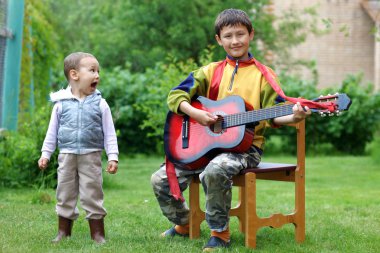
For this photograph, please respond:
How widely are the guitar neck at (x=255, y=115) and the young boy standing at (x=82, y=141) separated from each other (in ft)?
2.58

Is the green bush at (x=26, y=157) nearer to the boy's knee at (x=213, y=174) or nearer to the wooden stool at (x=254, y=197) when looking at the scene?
the wooden stool at (x=254, y=197)

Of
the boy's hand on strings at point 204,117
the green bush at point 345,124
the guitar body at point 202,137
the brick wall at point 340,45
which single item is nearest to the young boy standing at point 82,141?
the guitar body at point 202,137

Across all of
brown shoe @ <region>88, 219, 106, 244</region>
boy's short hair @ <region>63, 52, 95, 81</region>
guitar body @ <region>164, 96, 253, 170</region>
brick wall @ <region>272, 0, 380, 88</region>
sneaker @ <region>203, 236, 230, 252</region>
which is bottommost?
sneaker @ <region>203, 236, 230, 252</region>

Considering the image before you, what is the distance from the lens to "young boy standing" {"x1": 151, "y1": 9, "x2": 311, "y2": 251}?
4.71 meters

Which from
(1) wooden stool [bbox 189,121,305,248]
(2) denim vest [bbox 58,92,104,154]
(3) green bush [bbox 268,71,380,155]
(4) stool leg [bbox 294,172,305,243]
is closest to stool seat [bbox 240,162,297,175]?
(1) wooden stool [bbox 189,121,305,248]

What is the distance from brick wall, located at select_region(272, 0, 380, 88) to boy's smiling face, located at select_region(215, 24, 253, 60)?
55.3 ft

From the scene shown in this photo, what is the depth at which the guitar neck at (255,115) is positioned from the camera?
4445 millimetres

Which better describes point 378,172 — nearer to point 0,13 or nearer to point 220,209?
point 0,13

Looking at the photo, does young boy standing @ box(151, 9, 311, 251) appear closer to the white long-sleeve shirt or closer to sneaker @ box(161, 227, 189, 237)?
sneaker @ box(161, 227, 189, 237)

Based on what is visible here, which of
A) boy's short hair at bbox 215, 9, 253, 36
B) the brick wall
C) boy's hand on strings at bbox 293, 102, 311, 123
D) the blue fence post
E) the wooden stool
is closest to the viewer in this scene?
boy's hand on strings at bbox 293, 102, 311, 123

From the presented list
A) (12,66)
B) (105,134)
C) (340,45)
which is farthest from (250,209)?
(340,45)

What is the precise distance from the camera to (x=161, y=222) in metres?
5.83

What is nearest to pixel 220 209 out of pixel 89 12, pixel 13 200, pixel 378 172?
pixel 13 200

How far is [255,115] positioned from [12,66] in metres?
5.06
